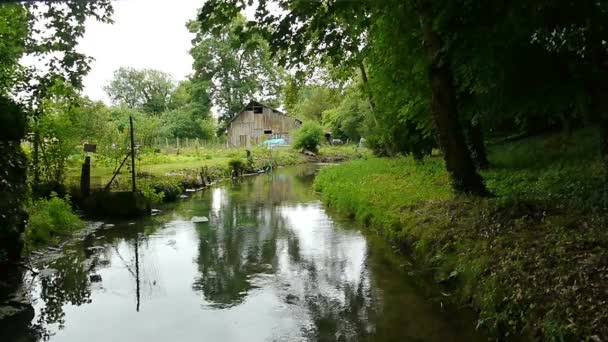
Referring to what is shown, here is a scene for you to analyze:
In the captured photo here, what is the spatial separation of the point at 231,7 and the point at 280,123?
5260 cm

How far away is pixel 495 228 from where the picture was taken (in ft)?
27.2

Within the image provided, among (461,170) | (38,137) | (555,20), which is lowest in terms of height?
(461,170)

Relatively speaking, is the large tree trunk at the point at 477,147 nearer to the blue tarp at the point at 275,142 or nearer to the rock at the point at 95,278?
the rock at the point at 95,278

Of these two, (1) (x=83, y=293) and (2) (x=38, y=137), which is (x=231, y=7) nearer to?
(1) (x=83, y=293)

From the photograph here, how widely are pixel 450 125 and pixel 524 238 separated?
4.00 metres

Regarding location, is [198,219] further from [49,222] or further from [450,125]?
[450,125]

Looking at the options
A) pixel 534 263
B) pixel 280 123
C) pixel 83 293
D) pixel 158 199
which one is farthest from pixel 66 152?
pixel 280 123

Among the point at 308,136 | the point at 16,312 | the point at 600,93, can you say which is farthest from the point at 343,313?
the point at 308,136

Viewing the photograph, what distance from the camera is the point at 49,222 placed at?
43.2ft

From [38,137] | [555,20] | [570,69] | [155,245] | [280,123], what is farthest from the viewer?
[280,123]

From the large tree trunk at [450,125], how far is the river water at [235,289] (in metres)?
2.34

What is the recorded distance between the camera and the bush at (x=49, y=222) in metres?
12.1

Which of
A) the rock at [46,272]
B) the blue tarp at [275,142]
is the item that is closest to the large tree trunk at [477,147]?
the rock at [46,272]

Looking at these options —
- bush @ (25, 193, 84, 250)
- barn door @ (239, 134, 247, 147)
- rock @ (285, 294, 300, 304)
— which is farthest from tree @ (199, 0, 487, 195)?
barn door @ (239, 134, 247, 147)
